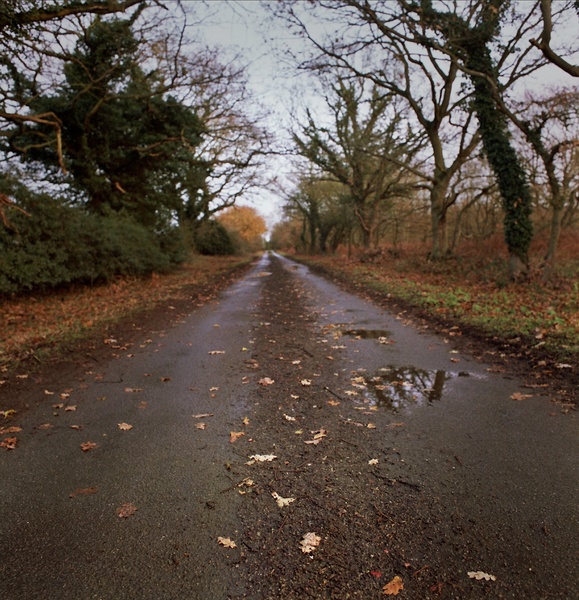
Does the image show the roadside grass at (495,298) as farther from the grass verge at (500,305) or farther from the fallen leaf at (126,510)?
the fallen leaf at (126,510)

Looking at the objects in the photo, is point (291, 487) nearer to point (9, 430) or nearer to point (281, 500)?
point (281, 500)

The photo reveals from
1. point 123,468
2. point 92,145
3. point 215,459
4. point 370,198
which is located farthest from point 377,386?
point 370,198

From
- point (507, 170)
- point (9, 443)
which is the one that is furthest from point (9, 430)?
point (507, 170)

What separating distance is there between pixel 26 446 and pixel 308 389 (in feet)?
8.99

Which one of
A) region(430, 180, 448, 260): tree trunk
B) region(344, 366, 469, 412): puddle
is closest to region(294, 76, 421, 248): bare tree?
region(430, 180, 448, 260): tree trunk

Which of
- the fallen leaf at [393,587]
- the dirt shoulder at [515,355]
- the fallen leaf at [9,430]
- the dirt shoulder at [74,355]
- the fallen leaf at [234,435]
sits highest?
the dirt shoulder at [515,355]

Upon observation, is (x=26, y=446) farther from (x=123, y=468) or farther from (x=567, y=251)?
(x=567, y=251)

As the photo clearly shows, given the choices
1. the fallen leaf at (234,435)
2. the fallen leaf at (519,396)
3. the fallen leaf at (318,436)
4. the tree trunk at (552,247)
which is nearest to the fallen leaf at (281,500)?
the fallen leaf at (318,436)

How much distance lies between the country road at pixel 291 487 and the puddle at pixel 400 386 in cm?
3

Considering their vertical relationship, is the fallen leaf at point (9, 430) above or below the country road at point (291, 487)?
below

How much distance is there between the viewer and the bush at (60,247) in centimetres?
941

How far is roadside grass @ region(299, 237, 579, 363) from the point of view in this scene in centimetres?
605

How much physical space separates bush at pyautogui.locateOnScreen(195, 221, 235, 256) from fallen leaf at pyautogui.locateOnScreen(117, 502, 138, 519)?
35.0 m

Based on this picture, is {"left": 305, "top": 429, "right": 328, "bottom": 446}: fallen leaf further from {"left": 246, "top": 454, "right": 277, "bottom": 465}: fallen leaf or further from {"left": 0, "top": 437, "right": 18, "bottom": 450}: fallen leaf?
{"left": 0, "top": 437, "right": 18, "bottom": 450}: fallen leaf
